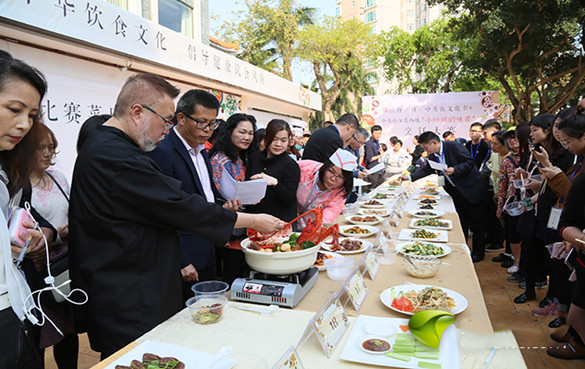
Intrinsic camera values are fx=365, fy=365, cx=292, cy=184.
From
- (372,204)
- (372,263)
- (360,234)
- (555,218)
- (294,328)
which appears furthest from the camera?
(372,204)

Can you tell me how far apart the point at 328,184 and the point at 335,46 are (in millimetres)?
16262

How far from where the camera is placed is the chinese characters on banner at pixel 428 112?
8500 mm

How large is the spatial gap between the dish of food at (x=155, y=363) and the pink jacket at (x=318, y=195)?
1698mm

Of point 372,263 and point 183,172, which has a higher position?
point 183,172

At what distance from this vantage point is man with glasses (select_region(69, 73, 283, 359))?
4.25 feet

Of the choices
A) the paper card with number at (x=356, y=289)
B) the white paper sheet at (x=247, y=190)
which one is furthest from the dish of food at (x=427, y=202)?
the paper card with number at (x=356, y=289)

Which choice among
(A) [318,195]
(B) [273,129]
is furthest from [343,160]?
(B) [273,129]

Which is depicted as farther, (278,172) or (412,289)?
(278,172)

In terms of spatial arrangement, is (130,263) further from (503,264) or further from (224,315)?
(503,264)

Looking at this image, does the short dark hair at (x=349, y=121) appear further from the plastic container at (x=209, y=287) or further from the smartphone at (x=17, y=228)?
the smartphone at (x=17, y=228)

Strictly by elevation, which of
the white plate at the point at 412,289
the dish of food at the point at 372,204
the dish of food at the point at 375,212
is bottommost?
the white plate at the point at 412,289

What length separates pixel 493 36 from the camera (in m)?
9.25

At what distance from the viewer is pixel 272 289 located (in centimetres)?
141

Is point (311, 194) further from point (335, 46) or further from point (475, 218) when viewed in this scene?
point (335, 46)
